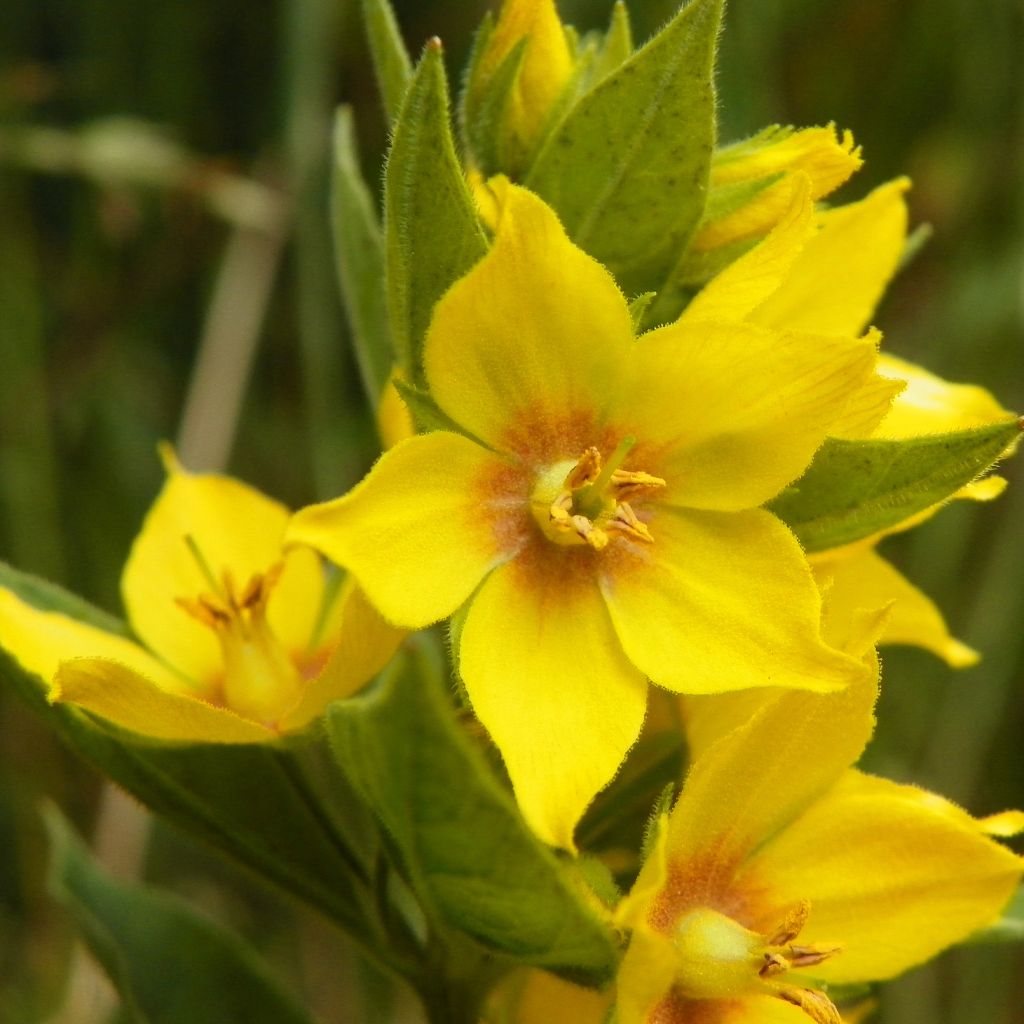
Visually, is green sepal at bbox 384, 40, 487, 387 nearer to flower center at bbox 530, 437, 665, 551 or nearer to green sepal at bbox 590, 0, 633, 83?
flower center at bbox 530, 437, 665, 551

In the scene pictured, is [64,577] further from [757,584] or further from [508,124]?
[757,584]

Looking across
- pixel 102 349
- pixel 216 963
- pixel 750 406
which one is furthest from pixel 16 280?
pixel 750 406

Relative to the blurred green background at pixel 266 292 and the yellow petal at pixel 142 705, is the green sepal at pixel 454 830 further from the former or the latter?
the blurred green background at pixel 266 292

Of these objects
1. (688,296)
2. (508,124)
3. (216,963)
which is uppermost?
(508,124)

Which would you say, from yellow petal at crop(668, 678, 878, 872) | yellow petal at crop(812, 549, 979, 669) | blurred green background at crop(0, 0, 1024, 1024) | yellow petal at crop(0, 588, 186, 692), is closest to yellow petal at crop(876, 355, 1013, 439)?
yellow petal at crop(812, 549, 979, 669)

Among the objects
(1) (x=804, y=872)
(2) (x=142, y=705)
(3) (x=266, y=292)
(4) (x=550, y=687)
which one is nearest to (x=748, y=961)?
(1) (x=804, y=872)

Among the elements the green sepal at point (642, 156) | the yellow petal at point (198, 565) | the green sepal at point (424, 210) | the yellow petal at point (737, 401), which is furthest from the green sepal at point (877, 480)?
the yellow petal at point (198, 565)
